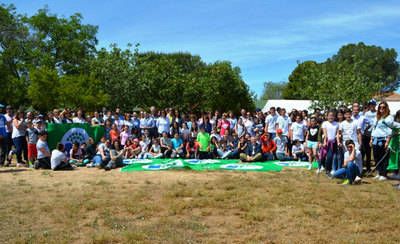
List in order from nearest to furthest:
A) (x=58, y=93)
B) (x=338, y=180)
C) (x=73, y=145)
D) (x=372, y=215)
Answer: (x=372, y=215)
(x=338, y=180)
(x=73, y=145)
(x=58, y=93)

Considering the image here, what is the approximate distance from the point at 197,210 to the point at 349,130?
17.7ft

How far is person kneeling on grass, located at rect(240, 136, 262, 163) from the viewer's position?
13578mm

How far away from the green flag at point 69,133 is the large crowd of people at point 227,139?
0.79 ft

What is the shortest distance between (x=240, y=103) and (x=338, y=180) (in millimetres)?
41413

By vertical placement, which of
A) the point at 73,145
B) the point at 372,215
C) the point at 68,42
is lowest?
the point at 372,215

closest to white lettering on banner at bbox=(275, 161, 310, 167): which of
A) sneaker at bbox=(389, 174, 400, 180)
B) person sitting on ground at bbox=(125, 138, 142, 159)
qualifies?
sneaker at bbox=(389, 174, 400, 180)

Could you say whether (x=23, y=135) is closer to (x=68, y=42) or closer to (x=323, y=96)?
(x=323, y=96)

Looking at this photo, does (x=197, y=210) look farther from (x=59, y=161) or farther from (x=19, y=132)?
(x=19, y=132)

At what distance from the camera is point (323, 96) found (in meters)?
29.5

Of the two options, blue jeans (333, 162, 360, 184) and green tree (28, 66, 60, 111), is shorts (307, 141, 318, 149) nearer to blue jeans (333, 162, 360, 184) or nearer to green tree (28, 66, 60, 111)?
blue jeans (333, 162, 360, 184)

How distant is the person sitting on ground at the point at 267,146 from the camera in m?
13.9

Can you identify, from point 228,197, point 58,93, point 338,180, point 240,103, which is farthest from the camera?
point 240,103

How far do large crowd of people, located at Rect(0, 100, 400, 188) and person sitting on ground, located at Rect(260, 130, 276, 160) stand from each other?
34 millimetres

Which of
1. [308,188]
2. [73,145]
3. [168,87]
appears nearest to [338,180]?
[308,188]
